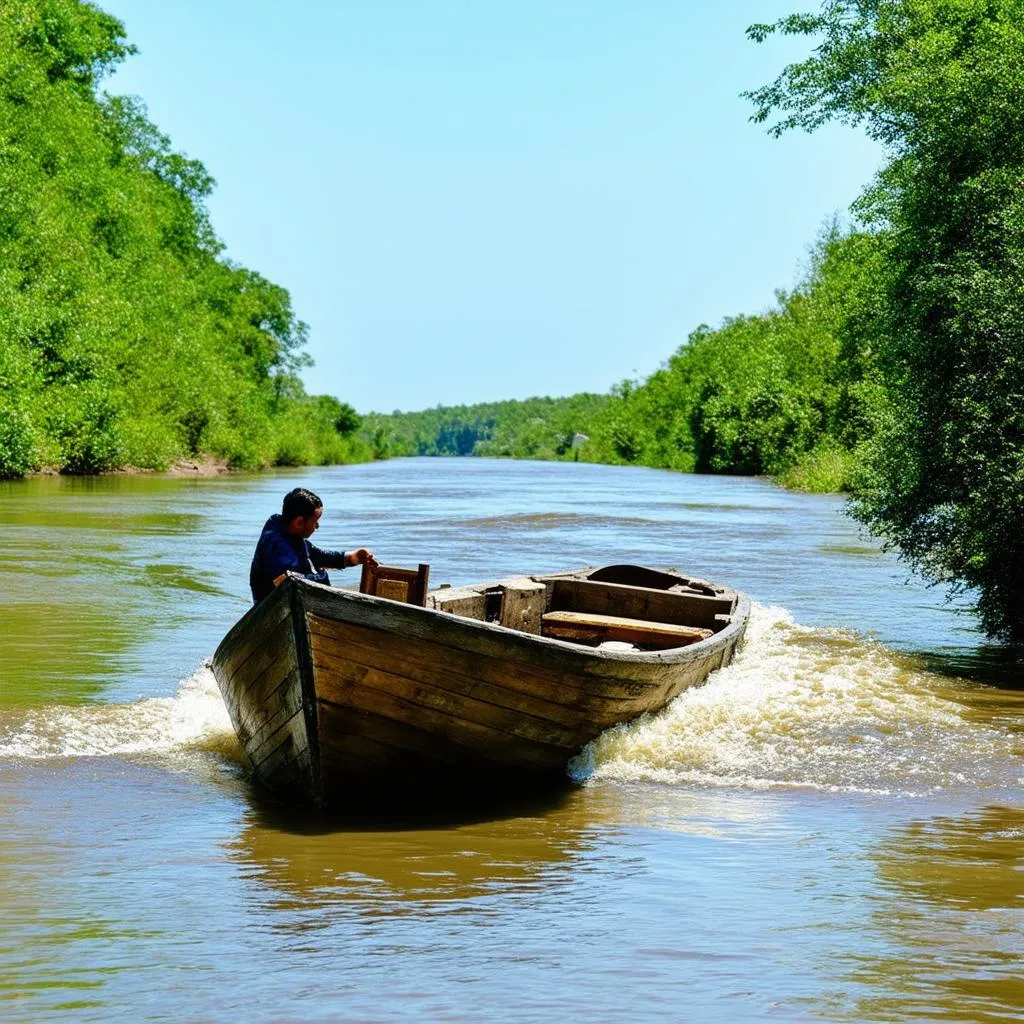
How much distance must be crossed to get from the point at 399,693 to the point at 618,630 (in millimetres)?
4835

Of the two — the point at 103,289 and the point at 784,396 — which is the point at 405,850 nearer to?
the point at 103,289

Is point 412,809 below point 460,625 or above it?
below

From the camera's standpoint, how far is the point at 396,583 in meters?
8.59

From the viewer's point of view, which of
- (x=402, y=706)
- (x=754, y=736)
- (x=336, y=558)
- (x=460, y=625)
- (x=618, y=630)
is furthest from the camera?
(x=618, y=630)

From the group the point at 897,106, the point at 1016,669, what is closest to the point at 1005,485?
the point at 1016,669

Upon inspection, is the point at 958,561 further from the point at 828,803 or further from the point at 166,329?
the point at 166,329

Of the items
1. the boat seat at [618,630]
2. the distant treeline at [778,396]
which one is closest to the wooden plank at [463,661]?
the boat seat at [618,630]

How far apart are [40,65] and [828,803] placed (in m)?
53.0

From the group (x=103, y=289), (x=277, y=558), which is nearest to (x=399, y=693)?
(x=277, y=558)

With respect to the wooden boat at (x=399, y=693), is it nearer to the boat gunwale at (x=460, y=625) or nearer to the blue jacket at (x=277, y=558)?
the boat gunwale at (x=460, y=625)

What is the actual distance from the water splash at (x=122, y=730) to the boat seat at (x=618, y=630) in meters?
3.23

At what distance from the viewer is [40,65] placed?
53.3 metres

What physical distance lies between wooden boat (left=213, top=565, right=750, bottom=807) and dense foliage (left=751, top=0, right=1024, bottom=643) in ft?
19.3

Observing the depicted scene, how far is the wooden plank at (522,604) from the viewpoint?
37.2ft
